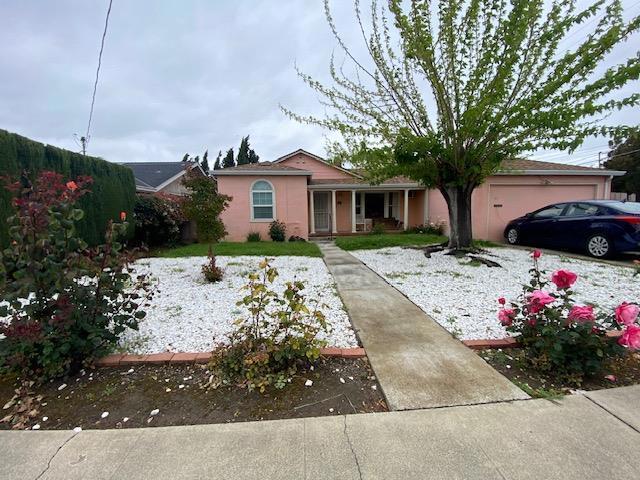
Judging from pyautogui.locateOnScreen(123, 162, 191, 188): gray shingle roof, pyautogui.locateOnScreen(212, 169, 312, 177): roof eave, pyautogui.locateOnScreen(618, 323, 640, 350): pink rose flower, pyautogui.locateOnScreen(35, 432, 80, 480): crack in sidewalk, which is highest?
pyautogui.locateOnScreen(123, 162, 191, 188): gray shingle roof

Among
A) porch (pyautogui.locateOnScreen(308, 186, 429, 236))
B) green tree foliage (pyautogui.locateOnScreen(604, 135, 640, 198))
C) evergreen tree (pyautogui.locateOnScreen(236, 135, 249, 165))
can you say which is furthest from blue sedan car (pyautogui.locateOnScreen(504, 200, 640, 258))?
evergreen tree (pyautogui.locateOnScreen(236, 135, 249, 165))

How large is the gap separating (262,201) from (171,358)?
10.2m

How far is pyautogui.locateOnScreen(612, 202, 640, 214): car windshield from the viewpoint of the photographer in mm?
6824

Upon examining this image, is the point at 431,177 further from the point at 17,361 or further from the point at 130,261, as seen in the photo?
the point at 17,361

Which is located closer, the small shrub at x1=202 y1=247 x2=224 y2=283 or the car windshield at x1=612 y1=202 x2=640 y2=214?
the small shrub at x1=202 y1=247 x2=224 y2=283

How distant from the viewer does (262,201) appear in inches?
492

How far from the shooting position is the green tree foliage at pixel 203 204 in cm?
591

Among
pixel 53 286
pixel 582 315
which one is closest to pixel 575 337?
pixel 582 315

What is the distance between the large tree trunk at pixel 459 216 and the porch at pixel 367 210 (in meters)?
6.73

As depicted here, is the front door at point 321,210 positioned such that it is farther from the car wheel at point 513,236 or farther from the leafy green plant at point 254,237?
the car wheel at point 513,236

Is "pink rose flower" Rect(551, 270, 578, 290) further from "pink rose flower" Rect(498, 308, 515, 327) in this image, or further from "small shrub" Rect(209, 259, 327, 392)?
"small shrub" Rect(209, 259, 327, 392)

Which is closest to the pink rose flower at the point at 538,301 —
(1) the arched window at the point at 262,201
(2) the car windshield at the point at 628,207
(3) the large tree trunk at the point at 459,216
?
(3) the large tree trunk at the point at 459,216

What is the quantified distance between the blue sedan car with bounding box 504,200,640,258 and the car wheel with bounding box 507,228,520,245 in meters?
0.45

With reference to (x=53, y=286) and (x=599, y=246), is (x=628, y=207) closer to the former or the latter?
(x=599, y=246)
